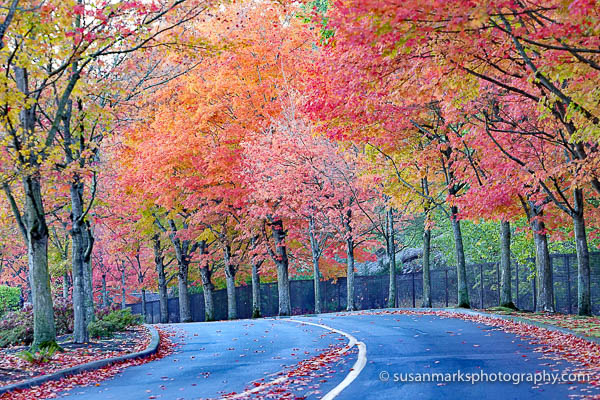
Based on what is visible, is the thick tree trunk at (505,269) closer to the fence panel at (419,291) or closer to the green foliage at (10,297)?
the fence panel at (419,291)

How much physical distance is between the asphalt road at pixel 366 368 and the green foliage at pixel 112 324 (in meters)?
3.46

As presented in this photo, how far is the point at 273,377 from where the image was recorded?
9.89m

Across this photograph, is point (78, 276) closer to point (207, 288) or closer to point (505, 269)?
point (505, 269)

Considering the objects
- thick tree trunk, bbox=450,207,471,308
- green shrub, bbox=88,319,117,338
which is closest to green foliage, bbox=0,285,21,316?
green shrub, bbox=88,319,117,338

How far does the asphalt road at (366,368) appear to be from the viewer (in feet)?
26.7

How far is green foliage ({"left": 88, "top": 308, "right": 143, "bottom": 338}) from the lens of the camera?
18.7 meters

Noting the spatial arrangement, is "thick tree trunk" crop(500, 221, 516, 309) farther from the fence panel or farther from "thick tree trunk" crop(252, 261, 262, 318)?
"thick tree trunk" crop(252, 261, 262, 318)

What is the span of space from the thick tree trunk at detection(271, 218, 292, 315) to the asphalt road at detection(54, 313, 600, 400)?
1563cm

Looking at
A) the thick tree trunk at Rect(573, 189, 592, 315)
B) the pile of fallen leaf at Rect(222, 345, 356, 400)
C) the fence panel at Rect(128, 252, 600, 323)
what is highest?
the thick tree trunk at Rect(573, 189, 592, 315)

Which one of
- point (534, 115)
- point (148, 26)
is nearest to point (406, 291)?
point (534, 115)

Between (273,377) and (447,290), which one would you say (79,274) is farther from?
(447,290)

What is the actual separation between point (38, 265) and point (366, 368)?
8001 millimetres

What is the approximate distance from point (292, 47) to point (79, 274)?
18.0 m

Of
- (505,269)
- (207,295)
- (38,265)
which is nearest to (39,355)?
(38,265)
